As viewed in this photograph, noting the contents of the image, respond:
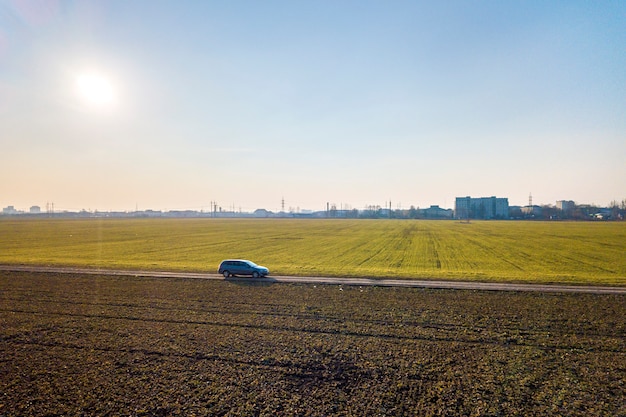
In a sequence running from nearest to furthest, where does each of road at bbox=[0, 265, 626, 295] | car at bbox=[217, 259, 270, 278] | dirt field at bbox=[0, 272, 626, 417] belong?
dirt field at bbox=[0, 272, 626, 417] < road at bbox=[0, 265, 626, 295] < car at bbox=[217, 259, 270, 278]

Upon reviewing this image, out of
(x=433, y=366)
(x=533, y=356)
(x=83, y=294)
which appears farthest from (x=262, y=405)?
(x=83, y=294)

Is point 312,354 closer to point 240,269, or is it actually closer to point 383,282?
point 383,282

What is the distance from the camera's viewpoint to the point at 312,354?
661 inches

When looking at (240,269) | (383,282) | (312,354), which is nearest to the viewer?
(312,354)

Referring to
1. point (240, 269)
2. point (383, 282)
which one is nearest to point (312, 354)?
point (383, 282)

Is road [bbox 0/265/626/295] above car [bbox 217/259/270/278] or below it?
below

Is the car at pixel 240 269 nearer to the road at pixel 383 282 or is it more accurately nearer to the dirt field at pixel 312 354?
the road at pixel 383 282

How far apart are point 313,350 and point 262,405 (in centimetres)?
504

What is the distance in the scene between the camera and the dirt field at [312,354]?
12773mm

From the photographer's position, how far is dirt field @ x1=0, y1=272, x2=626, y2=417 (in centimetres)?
1277

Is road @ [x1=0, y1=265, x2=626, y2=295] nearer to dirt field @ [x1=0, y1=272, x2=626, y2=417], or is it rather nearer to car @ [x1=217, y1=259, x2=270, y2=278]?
car @ [x1=217, y1=259, x2=270, y2=278]

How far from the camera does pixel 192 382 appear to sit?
14.2m

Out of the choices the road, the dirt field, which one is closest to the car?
the road

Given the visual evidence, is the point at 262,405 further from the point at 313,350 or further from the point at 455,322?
the point at 455,322
